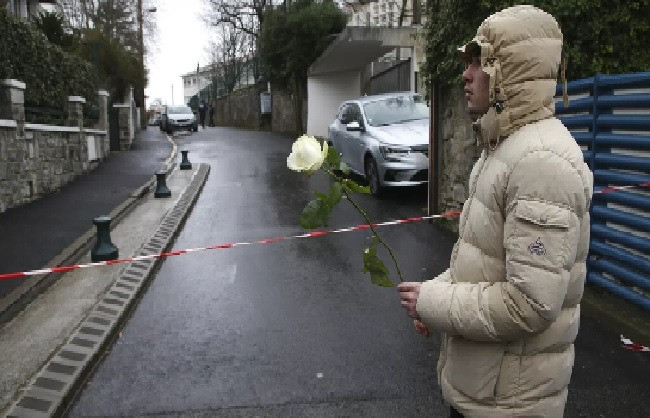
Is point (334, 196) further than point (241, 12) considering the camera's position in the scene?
No

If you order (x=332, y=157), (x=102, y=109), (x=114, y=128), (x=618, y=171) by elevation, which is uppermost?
(x=102, y=109)

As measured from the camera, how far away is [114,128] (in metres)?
24.4

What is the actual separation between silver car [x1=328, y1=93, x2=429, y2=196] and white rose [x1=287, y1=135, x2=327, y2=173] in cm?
911

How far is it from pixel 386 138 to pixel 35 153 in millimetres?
7131

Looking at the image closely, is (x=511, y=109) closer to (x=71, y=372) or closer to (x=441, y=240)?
(x=71, y=372)

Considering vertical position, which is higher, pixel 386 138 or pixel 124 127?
pixel 124 127

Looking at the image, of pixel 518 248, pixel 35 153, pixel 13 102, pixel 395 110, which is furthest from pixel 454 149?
pixel 35 153

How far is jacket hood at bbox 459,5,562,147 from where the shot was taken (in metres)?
1.73

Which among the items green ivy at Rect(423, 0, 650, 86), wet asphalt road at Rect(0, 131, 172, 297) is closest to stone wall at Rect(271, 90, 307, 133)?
wet asphalt road at Rect(0, 131, 172, 297)

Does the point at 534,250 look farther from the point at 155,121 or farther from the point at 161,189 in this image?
the point at 155,121

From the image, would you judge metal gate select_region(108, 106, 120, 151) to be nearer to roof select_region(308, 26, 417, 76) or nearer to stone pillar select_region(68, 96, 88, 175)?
stone pillar select_region(68, 96, 88, 175)

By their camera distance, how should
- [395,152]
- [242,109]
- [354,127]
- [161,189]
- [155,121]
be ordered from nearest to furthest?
[395,152] < [354,127] < [161,189] < [242,109] < [155,121]

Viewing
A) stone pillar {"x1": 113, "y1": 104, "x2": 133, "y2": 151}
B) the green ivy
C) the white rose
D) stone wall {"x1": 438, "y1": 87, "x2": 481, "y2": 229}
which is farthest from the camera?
stone pillar {"x1": 113, "y1": 104, "x2": 133, "y2": 151}

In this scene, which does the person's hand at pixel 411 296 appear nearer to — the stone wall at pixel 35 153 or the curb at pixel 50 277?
the curb at pixel 50 277
